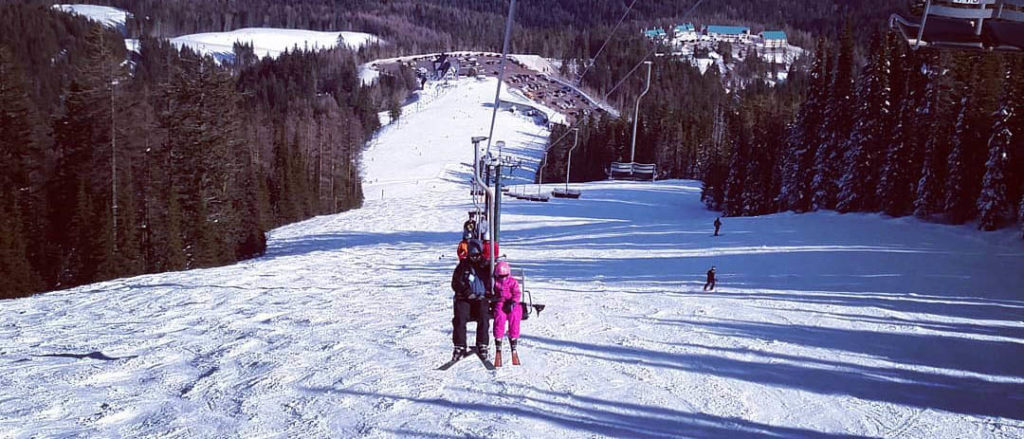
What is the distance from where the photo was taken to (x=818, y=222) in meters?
36.0

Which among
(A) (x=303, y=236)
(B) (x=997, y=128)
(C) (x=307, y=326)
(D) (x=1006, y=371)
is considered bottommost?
(A) (x=303, y=236)

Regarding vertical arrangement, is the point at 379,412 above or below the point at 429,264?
above

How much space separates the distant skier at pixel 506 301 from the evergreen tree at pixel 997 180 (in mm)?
26957

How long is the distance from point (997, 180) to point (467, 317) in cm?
2831

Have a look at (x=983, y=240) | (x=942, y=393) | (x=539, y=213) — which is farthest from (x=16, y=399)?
(x=539, y=213)

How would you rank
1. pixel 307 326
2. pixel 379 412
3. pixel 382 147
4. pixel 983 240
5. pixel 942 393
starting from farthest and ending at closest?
1. pixel 382 147
2. pixel 983 240
3. pixel 307 326
4. pixel 942 393
5. pixel 379 412

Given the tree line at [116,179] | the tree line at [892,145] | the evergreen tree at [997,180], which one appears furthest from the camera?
the tree line at [892,145]

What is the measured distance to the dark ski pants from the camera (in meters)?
9.89

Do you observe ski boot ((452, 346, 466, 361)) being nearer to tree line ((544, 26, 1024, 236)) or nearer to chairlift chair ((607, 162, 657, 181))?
chairlift chair ((607, 162, 657, 181))

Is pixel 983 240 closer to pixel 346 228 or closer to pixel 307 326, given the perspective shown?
pixel 307 326

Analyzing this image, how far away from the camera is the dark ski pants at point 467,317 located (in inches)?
389

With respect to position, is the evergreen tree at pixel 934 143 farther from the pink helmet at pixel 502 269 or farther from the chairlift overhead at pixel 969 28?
the pink helmet at pixel 502 269

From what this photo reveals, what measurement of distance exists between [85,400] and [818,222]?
34.4m

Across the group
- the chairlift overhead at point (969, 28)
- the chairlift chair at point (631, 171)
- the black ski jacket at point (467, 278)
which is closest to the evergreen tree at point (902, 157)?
the chairlift chair at point (631, 171)
